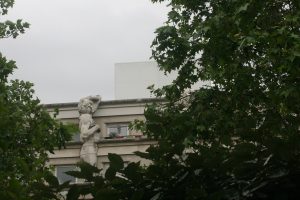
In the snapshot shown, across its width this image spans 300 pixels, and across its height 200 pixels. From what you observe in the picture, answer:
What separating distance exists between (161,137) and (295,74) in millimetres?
6741

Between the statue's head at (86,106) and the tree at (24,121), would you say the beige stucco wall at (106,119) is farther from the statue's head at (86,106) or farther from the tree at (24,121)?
the tree at (24,121)

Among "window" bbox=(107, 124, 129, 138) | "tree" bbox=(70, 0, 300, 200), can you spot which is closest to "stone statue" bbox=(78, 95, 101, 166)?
"window" bbox=(107, 124, 129, 138)

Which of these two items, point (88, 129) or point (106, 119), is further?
point (106, 119)

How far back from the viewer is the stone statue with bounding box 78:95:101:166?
113 feet

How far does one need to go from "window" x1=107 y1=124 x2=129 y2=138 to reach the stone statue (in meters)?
1.05

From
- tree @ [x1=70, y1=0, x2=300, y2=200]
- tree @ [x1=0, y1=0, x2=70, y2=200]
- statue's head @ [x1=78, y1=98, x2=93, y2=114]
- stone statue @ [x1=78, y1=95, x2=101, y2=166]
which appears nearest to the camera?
tree @ [x1=70, y1=0, x2=300, y2=200]

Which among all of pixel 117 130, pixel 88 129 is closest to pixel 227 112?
pixel 88 129

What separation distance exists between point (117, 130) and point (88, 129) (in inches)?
84.3

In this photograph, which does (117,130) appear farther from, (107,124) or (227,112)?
(227,112)

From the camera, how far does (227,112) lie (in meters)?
13.7

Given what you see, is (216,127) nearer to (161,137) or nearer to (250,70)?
(250,70)

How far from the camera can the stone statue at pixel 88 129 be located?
34.6m

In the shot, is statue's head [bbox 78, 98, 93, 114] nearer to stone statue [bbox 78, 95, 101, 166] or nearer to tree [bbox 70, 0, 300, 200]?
stone statue [bbox 78, 95, 101, 166]

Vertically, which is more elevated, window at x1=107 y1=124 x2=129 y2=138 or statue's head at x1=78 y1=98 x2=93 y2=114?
statue's head at x1=78 y1=98 x2=93 y2=114
